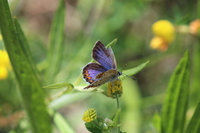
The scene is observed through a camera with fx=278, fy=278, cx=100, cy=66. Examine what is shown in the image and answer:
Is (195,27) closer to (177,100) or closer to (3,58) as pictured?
(177,100)

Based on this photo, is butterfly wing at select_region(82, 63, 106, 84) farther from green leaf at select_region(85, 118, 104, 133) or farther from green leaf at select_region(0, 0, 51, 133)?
green leaf at select_region(0, 0, 51, 133)

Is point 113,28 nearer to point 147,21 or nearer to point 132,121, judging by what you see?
point 147,21

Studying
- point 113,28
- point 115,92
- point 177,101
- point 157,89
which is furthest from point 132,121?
point 115,92

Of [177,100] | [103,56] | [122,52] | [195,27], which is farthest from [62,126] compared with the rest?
[122,52]

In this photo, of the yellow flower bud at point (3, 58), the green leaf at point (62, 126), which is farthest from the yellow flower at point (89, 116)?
the yellow flower bud at point (3, 58)

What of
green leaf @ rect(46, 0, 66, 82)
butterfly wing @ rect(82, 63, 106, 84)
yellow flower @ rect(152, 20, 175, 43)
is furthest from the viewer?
yellow flower @ rect(152, 20, 175, 43)

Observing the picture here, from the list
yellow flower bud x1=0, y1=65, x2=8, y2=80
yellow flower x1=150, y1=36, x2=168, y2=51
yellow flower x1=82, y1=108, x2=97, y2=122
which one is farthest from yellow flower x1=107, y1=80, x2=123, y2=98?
yellow flower x1=150, y1=36, x2=168, y2=51
